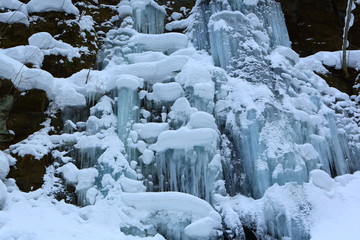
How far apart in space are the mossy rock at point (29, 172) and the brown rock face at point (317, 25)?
6264 millimetres

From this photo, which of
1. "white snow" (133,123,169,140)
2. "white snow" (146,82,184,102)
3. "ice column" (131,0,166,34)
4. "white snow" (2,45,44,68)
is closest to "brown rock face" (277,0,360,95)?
"ice column" (131,0,166,34)

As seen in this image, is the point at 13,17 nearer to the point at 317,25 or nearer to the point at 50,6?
the point at 50,6

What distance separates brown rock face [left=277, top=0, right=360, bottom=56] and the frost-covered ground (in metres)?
2.22

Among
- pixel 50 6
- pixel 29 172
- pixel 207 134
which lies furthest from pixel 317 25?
pixel 29 172

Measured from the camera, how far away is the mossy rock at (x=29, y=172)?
15.8 ft

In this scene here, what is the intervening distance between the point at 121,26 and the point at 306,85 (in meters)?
3.65

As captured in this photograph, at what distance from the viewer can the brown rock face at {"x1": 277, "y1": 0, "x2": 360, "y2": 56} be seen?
29.3ft

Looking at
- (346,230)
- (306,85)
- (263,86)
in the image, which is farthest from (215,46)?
(346,230)

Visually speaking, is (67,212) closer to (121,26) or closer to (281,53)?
(121,26)

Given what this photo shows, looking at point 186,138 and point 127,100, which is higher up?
point 127,100

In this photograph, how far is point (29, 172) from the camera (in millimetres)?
4934

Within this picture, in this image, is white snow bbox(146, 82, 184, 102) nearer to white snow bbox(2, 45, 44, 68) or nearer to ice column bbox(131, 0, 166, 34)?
white snow bbox(2, 45, 44, 68)

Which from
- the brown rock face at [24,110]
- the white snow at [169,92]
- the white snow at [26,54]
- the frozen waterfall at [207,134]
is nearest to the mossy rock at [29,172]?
the frozen waterfall at [207,134]

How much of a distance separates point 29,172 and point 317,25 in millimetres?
7382
